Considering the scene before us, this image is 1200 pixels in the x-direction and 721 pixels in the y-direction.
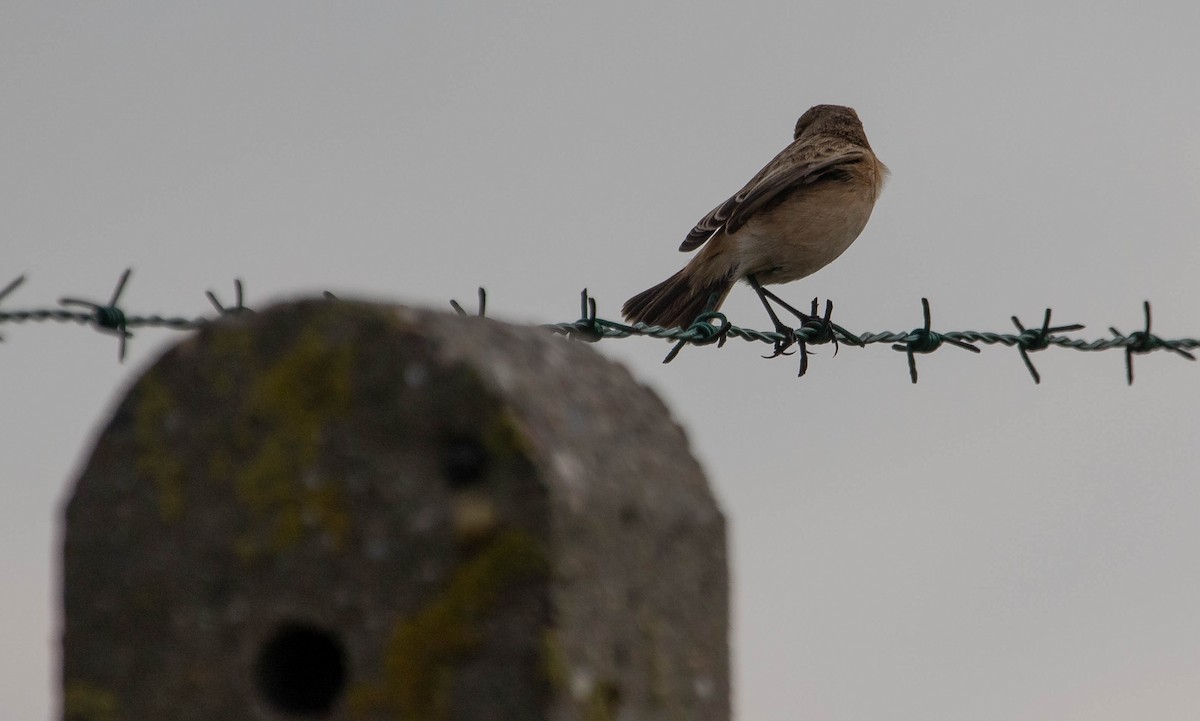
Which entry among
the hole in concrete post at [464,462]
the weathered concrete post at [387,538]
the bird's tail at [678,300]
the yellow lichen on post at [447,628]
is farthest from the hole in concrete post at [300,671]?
the bird's tail at [678,300]

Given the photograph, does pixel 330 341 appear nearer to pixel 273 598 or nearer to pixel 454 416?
pixel 454 416

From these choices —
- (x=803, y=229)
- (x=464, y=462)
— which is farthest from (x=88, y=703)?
Answer: (x=803, y=229)

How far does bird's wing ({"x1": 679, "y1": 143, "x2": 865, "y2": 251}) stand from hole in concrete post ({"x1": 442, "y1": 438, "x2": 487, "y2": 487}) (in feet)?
23.7

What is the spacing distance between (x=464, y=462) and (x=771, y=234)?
7320mm

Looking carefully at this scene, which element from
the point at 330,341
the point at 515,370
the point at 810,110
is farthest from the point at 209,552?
the point at 810,110

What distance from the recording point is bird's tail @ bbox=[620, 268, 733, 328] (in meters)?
8.80

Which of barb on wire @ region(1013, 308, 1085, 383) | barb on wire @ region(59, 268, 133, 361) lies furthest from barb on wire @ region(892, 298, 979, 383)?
barb on wire @ region(59, 268, 133, 361)

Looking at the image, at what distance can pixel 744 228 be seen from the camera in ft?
29.6

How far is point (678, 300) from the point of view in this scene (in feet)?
29.7

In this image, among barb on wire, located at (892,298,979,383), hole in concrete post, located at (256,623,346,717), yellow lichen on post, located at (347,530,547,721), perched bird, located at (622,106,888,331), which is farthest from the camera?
perched bird, located at (622,106,888,331)

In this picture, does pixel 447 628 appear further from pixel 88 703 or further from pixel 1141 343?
pixel 1141 343

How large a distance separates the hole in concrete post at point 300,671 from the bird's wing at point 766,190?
7.19 metres

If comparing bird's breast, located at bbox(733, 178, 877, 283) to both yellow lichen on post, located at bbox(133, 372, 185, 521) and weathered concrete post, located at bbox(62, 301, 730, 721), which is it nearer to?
weathered concrete post, located at bbox(62, 301, 730, 721)

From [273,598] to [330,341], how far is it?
12.7 inches
